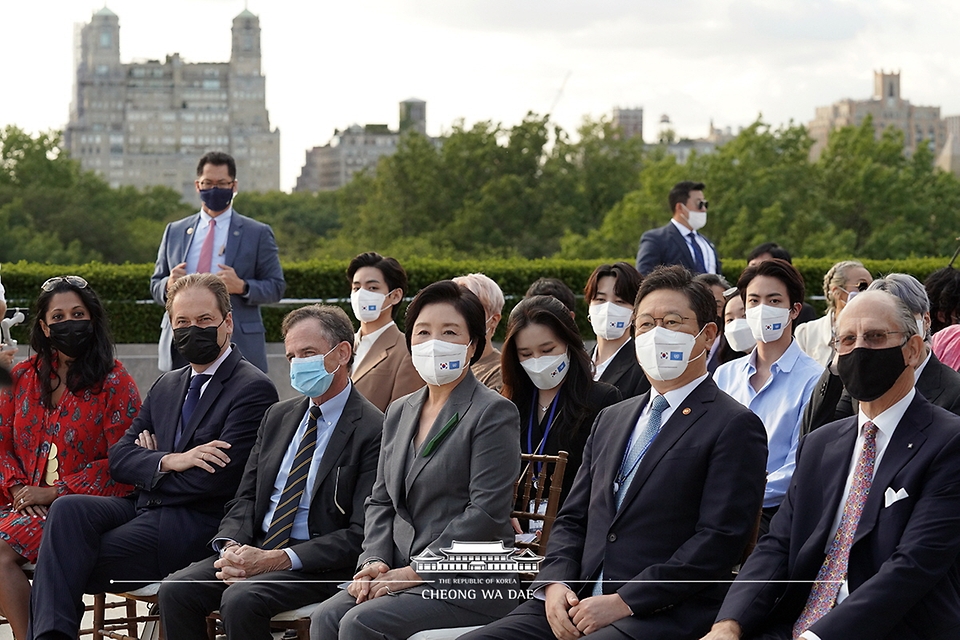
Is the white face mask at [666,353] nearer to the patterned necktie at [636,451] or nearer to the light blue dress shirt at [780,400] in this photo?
the patterned necktie at [636,451]

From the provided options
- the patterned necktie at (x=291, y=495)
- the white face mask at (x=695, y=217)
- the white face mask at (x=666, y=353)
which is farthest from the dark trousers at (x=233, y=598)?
the white face mask at (x=695, y=217)

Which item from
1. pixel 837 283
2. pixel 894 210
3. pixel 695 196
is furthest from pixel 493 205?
pixel 837 283

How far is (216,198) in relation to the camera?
780cm

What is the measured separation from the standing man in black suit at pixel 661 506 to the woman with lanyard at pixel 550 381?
74 cm

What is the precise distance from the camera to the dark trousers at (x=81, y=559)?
5203 millimetres

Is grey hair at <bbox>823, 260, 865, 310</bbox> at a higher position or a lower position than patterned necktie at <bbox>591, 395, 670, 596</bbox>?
higher

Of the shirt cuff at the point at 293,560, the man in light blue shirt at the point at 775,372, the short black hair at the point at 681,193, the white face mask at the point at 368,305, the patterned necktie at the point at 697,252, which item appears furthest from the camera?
the short black hair at the point at 681,193

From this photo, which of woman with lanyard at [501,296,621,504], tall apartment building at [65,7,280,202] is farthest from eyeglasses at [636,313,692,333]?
tall apartment building at [65,7,280,202]

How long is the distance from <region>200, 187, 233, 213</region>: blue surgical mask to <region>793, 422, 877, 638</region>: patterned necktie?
5050 mm

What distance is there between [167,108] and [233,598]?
189 metres

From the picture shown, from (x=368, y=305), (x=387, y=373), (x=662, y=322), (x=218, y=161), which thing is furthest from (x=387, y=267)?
(x=662, y=322)

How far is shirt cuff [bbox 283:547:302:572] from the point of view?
4.90m

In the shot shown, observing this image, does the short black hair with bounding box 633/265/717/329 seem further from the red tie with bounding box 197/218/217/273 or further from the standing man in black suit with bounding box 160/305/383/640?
the red tie with bounding box 197/218/217/273

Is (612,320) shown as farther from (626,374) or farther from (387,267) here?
(387,267)
